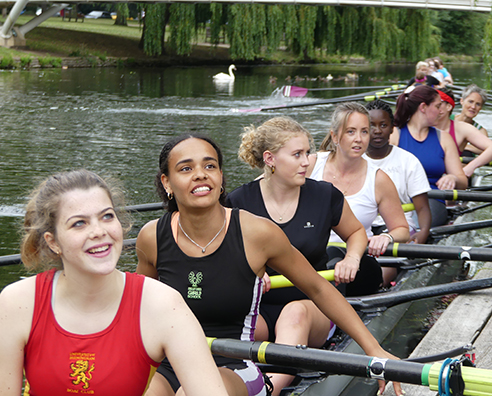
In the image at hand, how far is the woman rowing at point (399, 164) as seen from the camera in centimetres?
421

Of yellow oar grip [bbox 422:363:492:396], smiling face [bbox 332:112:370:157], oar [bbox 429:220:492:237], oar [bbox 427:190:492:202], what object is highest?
smiling face [bbox 332:112:370:157]

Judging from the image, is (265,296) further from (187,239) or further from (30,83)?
(30,83)

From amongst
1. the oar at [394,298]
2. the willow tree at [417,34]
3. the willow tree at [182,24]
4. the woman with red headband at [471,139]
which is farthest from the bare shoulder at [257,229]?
the willow tree at [182,24]

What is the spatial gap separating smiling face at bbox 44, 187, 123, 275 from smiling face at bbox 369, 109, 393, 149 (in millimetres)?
2745

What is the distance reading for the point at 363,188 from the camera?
370cm

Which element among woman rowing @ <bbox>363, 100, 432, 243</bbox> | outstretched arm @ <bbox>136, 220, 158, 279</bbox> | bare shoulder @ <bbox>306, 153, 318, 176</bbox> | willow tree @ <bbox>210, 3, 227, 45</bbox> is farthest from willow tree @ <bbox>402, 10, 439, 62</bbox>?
outstretched arm @ <bbox>136, 220, 158, 279</bbox>

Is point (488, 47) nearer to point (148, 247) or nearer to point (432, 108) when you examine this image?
point (432, 108)

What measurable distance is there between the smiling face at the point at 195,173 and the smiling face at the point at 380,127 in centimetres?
207

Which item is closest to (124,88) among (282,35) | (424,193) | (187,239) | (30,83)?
(30,83)

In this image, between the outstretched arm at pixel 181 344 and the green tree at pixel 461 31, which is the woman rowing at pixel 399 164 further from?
the green tree at pixel 461 31

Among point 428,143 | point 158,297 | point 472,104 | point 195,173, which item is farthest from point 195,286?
point 472,104

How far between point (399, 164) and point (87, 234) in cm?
294

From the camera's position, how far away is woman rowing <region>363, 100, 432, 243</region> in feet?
13.8

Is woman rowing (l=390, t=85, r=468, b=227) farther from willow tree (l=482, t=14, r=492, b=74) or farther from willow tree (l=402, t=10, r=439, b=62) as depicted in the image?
willow tree (l=402, t=10, r=439, b=62)
